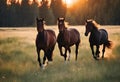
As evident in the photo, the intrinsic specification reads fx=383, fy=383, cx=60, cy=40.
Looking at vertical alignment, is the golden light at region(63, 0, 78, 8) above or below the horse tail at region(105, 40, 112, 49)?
above

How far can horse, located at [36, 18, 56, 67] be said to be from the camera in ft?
25.3

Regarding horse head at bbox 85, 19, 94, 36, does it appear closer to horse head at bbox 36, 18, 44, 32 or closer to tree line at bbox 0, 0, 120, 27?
tree line at bbox 0, 0, 120, 27

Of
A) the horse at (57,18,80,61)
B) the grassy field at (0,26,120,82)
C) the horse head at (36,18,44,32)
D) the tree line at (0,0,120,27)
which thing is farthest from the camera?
the horse at (57,18,80,61)

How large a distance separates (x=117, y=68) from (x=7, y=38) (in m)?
2.20

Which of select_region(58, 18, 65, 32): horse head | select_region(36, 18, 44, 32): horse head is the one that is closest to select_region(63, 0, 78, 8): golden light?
select_region(58, 18, 65, 32): horse head

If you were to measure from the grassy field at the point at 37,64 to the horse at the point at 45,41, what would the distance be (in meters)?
0.13

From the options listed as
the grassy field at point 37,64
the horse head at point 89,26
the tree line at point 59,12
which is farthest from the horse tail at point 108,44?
the tree line at point 59,12

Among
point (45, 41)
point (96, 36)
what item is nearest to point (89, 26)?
point (96, 36)

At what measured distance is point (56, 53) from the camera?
8758 millimetres

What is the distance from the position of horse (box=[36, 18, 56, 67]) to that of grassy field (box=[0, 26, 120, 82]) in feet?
0.43

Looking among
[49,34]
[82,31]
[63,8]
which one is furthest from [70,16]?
[82,31]

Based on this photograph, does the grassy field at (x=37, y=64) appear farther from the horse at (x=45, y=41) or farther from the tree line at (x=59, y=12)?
the tree line at (x=59, y=12)

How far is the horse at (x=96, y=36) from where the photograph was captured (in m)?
8.45

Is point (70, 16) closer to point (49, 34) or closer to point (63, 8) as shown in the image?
point (63, 8)
